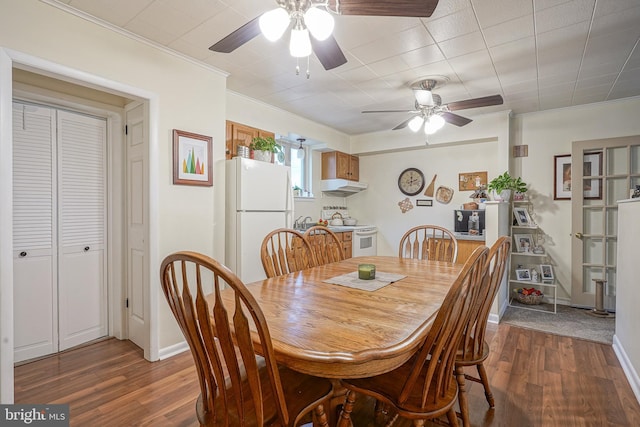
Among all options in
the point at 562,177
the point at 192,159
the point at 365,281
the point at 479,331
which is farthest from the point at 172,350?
the point at 562,177

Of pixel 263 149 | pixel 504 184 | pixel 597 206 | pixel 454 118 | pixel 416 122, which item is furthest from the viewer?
pixel 597 206

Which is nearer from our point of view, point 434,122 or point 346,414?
point 346,414

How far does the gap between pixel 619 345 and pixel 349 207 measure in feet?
12.6

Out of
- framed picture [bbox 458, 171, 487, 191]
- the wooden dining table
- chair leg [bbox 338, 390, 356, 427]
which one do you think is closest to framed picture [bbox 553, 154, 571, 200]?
framed picture [bbox 458, 171, 487, 191]

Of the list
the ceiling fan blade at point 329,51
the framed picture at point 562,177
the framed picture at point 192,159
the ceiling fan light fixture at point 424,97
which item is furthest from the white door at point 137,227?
the framed picture at point 562,177

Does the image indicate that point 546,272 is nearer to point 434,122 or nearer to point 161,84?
point 434,122

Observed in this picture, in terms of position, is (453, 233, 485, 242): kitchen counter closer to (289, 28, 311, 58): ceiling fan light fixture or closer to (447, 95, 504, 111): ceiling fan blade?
(447, 95, 504, 111): ceiling fan blade

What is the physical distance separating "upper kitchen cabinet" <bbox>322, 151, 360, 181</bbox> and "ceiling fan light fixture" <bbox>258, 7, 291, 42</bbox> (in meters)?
3.57

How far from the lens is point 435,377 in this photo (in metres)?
1.30

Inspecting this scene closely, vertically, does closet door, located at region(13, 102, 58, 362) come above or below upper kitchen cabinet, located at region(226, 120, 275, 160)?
below

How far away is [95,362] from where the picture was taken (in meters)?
2.44

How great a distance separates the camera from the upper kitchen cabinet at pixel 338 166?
5051mm

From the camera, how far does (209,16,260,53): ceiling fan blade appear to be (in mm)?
1580

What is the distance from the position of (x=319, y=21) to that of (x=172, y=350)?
262cm
